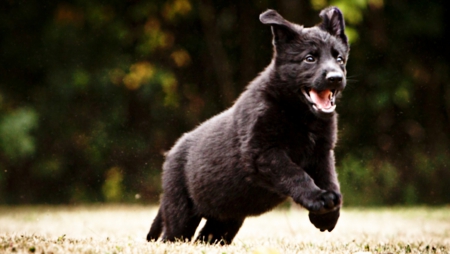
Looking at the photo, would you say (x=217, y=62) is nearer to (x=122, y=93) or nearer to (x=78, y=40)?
(x=122, y=93)

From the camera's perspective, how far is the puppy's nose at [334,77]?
3.82 metres

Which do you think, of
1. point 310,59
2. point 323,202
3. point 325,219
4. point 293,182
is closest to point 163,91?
point 310,59

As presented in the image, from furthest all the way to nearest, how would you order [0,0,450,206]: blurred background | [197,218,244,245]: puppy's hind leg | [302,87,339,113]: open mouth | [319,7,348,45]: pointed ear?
[0,0,450,206]: blurred background
[197,218,244,245]: puppy's hind leg
[319,7,348,45]: pointed ear
[302,87,339,113]: open mouth

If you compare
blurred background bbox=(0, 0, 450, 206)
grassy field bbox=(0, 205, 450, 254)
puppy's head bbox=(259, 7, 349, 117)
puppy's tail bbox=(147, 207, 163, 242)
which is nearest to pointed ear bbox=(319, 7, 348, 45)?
puppy's head bbox=(259, 7, 349, 117)

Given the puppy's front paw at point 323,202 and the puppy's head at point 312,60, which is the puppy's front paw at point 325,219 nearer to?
the puppy's front paw at point 323,202

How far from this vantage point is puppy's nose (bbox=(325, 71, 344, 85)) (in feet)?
12.5

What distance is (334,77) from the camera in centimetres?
382

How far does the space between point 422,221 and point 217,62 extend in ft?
19.9

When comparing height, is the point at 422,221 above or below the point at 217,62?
below

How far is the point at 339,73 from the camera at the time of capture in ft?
12.6

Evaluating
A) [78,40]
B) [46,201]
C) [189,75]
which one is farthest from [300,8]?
[46,201]

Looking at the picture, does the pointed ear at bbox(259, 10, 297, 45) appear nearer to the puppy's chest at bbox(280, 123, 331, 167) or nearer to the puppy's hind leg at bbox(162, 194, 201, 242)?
the puppy's chest at bbox(280, 123, 331, 167)

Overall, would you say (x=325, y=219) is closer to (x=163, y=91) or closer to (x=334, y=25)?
(x=334, y=25)

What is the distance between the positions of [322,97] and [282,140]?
0.41 m
